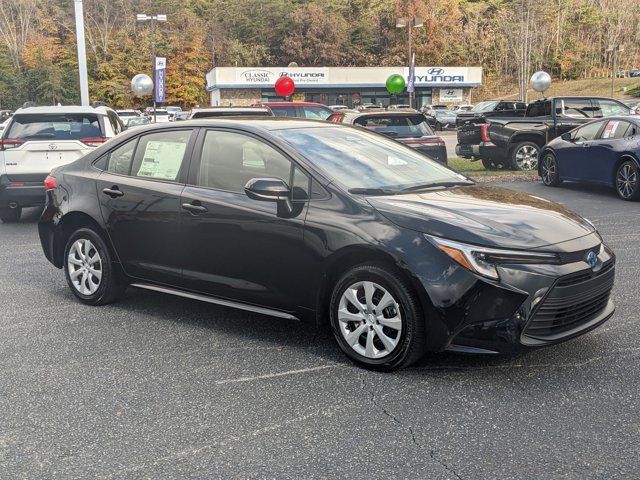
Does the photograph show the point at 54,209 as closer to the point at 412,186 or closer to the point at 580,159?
the point at 412,186

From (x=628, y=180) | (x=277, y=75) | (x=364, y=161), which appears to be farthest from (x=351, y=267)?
(x=277, y=75)

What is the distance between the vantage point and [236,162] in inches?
199

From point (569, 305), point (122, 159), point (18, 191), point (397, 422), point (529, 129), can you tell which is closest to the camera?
point (397, 422)

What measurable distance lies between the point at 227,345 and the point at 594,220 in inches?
267

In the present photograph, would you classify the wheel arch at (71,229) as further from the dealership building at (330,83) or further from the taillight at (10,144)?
the dealership building at (330,83)

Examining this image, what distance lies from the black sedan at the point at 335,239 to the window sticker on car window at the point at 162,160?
0.01 meters

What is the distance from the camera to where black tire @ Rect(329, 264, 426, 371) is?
13.4 feet

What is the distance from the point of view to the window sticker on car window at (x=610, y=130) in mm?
12359

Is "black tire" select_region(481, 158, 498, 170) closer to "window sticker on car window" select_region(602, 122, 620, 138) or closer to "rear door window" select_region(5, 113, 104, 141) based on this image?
"window sticker on car window" select_region(602, 122, 620, 138)

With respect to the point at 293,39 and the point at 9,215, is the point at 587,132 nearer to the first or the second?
the point at 9,215

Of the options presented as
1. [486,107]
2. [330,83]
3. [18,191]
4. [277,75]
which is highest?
[277,75]

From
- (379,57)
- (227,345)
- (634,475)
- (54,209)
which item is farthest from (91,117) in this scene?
(379,57)

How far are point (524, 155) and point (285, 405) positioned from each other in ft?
47.1

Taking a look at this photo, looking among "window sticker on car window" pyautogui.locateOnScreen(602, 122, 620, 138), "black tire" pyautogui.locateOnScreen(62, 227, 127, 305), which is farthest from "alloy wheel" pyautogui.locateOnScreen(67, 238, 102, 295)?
"window sticker on car window" pyautogui.locateOnScreen(602, 122, 620, 138)
